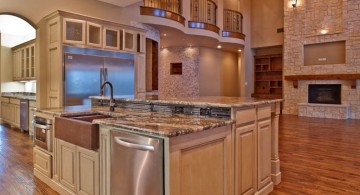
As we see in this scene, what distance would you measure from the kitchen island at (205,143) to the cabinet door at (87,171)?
0.03 metres

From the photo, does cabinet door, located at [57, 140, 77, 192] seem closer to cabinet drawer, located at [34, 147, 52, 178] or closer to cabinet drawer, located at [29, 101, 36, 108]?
cabinet drawer, located at [34, 147, 52, 178]

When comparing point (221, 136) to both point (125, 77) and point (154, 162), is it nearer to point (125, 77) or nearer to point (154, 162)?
point (154, 162)

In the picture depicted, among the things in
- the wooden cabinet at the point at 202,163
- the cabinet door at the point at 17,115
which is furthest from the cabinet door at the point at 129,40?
the wooden cabinet at the point at 202,163

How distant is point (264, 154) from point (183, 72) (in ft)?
27.3

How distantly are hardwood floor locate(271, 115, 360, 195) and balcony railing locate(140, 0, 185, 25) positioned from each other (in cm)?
431

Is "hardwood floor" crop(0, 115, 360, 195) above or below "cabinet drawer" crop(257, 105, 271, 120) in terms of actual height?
below

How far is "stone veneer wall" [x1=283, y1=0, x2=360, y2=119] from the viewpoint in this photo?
8.06m

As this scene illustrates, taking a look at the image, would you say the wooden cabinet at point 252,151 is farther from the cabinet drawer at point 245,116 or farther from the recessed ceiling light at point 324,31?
the recessed ceiling light at point 324,31

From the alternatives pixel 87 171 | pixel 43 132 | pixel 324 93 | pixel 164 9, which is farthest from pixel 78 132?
pixel 324 93

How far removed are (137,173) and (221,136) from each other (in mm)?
721

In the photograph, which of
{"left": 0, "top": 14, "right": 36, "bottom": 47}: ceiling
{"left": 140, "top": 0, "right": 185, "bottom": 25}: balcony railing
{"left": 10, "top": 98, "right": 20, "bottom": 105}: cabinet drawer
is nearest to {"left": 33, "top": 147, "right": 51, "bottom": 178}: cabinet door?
{"left": 10, "top": 98, "right": 20, "bottom": 105}: cabinet drawer

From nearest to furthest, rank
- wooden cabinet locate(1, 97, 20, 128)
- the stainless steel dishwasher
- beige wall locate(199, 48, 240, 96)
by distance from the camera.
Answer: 1. the stainless steel dishwasher
2. wooden cabinet locate(1, 97, 20, 128)
3. beige wall locate(199, 48, 240, 96)

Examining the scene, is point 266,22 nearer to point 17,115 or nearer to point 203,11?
point 203,11

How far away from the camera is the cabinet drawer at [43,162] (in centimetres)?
288
